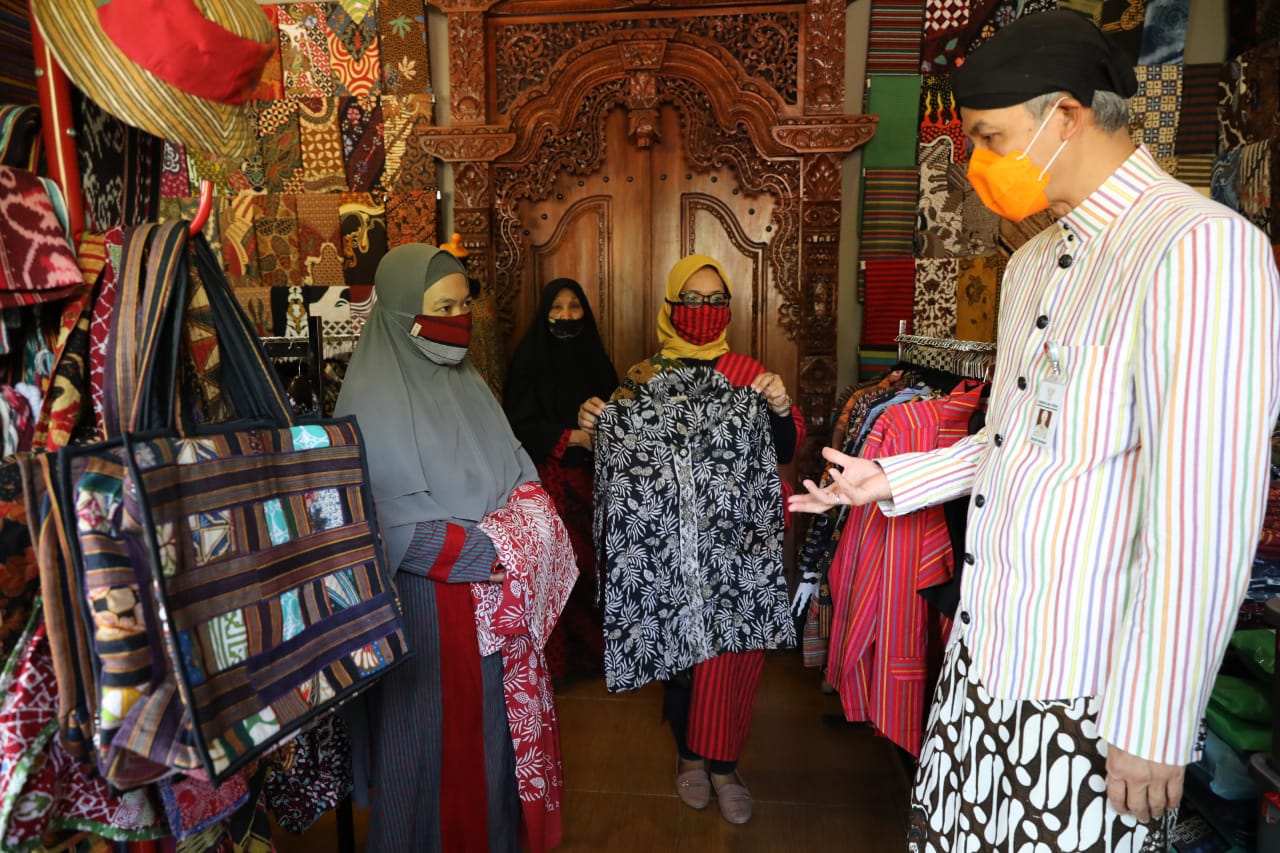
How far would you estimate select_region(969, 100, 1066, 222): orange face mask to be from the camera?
3.48ft

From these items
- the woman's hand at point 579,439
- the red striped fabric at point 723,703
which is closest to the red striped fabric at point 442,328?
the woman's hand at point 579,439

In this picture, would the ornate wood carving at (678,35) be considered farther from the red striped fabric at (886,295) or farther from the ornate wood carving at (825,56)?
the red striped fabric at (886,295)

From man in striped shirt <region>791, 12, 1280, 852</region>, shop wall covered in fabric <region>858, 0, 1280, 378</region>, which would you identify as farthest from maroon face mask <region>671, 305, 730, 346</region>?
shop wall covered in fabric <region>858, 0, 1280, 378</region>

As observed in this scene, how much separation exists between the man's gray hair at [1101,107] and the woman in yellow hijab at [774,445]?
3.95ft

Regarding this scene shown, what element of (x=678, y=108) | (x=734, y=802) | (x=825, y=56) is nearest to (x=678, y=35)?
(x=678, y=108)

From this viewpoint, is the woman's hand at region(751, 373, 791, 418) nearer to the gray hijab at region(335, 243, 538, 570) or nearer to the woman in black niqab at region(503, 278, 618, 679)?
the gray hijab at region(335, 243, 538, 570)

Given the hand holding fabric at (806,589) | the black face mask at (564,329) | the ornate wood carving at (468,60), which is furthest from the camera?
the ornate wood carving at (468,60)

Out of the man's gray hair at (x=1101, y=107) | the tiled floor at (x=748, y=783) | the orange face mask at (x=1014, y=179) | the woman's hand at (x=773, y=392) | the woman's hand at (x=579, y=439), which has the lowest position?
the tiled floor at (x=748, y=783)

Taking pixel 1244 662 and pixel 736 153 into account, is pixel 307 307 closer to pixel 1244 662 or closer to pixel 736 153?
pixel 736 153

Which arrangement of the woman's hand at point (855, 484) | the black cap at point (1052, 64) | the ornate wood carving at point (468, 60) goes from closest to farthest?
the black cap at point (1052, 64), the woman's hand at point (855, 484), the ornate wood carving at point (468, 60)

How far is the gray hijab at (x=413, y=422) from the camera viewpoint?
1640 mm

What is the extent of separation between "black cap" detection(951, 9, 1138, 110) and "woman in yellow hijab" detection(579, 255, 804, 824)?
1199 mm

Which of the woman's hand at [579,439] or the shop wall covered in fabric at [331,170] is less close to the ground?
the shop wall covered in fabric at [331,170]

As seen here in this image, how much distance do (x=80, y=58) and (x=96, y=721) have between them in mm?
666
